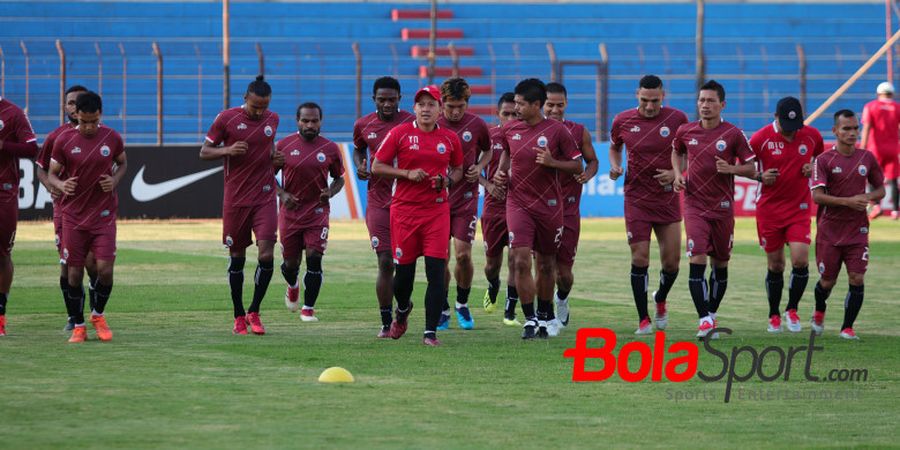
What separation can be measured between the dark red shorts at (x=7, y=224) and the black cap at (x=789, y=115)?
6747 millimetres

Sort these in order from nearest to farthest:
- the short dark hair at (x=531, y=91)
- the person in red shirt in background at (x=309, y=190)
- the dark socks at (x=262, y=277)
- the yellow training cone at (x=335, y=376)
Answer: the yellow training cone at (x=335, y=376)
the short dark hair at (x=531, y=91)
the dark socks at (x=262, y=277)
the person in red shirt in background at (x=309, y=190)

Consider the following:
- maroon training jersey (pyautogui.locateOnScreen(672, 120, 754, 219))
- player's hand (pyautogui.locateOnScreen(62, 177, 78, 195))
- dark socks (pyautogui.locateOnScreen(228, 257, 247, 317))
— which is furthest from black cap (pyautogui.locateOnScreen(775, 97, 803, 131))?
player's hand (pyautogui.locateOnScreen(62, 177, 78, 195))

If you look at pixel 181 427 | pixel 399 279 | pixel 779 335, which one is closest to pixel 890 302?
pixel 779 335

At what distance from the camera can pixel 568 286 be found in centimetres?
1437

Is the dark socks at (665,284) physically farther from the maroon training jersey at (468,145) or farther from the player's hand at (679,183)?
the maroon training jersey at (468,145)

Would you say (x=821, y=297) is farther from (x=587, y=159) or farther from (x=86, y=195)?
(x=86, y=195)

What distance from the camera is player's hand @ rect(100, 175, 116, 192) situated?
1247cm

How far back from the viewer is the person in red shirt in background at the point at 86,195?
12.5 m

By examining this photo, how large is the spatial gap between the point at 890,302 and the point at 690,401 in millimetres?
7934

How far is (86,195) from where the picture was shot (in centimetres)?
1257

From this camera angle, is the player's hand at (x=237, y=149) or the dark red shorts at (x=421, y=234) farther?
the player's hand at (x=237, y=149)

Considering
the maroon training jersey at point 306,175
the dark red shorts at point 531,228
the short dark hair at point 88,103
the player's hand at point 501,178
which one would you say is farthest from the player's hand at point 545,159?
the short dark hair at point 88,103

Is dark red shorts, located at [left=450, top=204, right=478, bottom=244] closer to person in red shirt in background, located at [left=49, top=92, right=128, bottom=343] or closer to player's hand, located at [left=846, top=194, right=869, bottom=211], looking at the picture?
person in red shirt in background, located at [left=49, top=92, right=128, bottom=343]

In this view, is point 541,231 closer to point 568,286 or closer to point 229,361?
point 568,286
